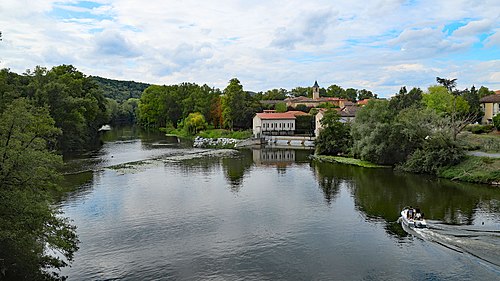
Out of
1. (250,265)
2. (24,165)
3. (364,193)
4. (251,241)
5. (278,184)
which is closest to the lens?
(24,165)

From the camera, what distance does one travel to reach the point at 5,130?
1545 centimetres

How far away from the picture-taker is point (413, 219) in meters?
23.2

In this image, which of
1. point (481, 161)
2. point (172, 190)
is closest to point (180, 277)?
point (172, 190)

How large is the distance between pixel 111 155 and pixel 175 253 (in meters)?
36.3

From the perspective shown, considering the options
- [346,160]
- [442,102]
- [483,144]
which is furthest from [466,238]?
[442,102]

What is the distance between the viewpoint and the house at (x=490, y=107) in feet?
208

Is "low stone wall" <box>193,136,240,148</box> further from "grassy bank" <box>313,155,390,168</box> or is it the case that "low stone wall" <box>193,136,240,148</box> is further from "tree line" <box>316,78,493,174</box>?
"grassy bank" <box>313,155,390,168</box>

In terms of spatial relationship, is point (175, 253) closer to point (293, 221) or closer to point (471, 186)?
point (293, 221)

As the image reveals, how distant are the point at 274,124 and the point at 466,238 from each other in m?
57.9

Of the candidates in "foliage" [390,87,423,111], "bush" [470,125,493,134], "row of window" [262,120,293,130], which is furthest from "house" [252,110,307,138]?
"bush" [470,125,493,134]

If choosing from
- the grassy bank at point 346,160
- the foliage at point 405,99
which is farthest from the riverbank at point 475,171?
the foliage at point 405,99

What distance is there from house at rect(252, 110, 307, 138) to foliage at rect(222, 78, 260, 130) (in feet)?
10.8

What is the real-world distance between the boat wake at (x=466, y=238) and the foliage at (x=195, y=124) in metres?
65.1

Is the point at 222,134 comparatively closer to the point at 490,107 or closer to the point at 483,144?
the point at 490,107
